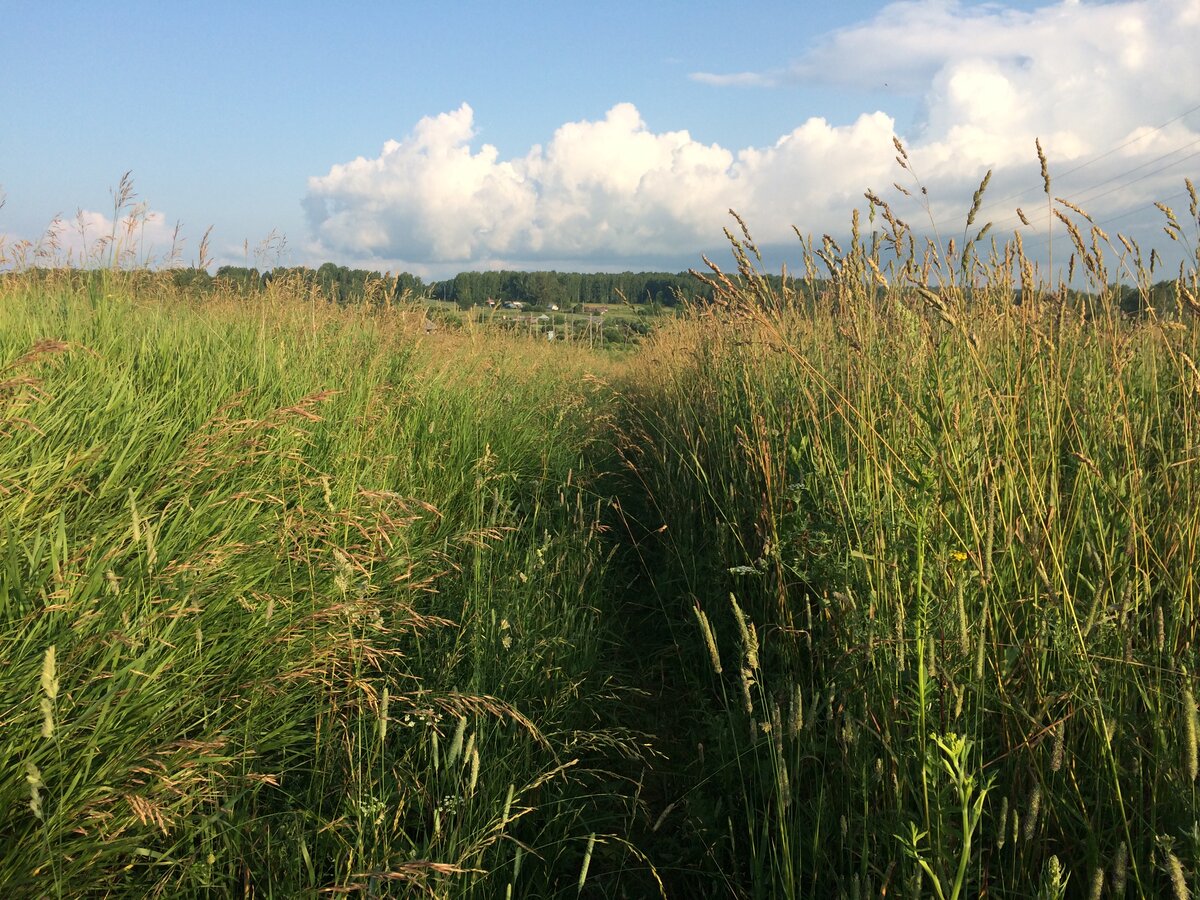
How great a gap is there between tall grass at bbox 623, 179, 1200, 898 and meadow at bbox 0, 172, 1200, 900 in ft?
0.06

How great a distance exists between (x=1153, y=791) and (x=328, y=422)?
137 inches

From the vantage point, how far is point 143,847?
1.91m

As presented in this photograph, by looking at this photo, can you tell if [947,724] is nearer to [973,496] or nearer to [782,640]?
[973,496]

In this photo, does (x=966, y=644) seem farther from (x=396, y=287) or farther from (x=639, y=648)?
(x=396, y=287)

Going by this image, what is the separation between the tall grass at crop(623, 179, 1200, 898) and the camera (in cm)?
167

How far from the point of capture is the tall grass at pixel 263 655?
1871 millimetres

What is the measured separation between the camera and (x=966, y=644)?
5.43 feet

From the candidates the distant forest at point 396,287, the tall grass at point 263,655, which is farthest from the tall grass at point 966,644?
the distant forest at point 396,287

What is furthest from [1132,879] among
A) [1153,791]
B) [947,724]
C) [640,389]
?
[640,389]

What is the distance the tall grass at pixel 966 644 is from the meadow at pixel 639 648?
18mm

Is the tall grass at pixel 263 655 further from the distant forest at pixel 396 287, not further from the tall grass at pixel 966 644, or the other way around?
the distant forest at pixel 396 287

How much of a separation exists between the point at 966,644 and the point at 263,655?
6.52ft

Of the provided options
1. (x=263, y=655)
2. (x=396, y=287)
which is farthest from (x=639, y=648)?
(x=396, y=287)

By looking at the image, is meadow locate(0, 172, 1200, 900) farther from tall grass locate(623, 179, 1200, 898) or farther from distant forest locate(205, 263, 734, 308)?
distant forest locate(205, 263, 734, 308)
